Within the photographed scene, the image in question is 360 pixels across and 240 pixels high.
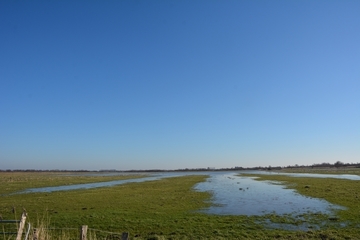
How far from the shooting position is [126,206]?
29.2 metres

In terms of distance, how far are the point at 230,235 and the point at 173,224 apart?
496 centimetres


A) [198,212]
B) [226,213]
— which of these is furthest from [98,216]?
[226,213]

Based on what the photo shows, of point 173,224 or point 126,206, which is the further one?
point 126,206

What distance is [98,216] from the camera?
23219 mm

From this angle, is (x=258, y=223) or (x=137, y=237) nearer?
(x=137, y=237)

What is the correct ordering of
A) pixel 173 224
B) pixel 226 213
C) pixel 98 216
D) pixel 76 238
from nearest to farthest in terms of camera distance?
1. pixel 76 238
2. pixel 173 224
3. pixel 98 216
4. pixel 226 213

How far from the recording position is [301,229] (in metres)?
18.5

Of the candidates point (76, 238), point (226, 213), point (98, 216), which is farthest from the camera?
point (226, 213)

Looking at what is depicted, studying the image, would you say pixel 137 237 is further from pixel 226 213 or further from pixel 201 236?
pixel 226 213

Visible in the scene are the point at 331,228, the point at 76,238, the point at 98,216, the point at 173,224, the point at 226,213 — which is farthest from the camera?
the point at 226,213

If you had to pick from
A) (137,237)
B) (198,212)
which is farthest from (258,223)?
(137,237)

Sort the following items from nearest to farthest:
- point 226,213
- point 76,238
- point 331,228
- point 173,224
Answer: point 76,238
point 331,228
point 173,224
point 226,213

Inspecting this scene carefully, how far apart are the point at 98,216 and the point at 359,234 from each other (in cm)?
2040

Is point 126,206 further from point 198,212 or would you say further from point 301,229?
point 301,229
